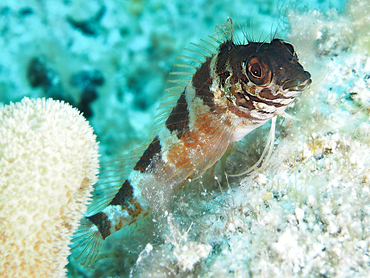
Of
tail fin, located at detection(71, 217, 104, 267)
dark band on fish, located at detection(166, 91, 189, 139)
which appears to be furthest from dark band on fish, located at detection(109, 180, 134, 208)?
dark band on fish, located at detection(166, 91, 189, 139)

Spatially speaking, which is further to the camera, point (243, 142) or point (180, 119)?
point (243, 142)

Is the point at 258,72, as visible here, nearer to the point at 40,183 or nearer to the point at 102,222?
the point at 40,183

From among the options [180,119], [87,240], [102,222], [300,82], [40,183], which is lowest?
[87,240]

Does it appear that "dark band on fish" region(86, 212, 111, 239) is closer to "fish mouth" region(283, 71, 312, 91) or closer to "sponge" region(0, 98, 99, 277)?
"sponge" region(0, 98, 99, 277)

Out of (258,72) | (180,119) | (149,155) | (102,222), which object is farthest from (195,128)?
(102,222)

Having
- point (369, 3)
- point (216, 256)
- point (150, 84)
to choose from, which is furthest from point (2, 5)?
point (369, 3)

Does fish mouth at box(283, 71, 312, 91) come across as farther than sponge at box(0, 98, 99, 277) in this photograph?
Yes

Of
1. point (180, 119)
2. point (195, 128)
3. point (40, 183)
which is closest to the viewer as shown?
point (40, 183)
